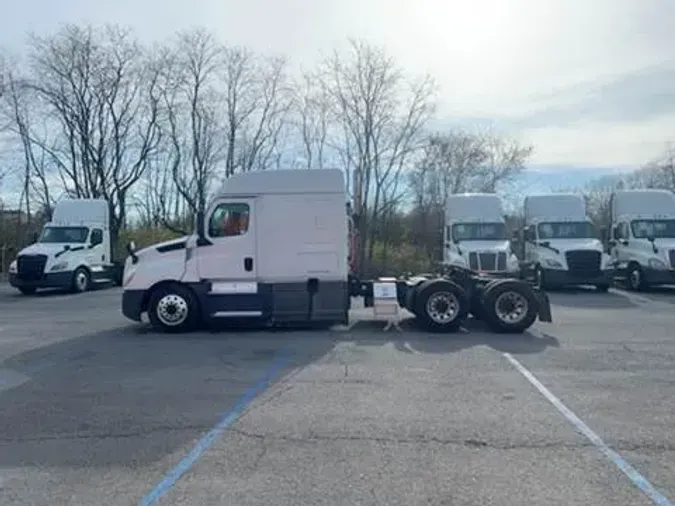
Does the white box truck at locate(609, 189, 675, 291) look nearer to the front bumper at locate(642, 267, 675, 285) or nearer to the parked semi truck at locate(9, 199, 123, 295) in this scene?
the front bumper at locate(642, 267, 675, 285)

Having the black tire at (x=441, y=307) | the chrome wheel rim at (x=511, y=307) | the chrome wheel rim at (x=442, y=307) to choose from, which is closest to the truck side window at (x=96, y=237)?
the black tire at (x=441, y=307)

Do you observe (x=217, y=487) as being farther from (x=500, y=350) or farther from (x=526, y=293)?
(x=526, y=293)

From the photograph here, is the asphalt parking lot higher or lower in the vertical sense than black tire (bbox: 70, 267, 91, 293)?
lower

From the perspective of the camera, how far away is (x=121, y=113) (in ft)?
138

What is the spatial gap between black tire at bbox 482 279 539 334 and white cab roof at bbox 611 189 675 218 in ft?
45.7

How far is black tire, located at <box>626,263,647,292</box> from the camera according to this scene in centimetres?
2433

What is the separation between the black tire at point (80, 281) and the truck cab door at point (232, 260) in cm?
1313

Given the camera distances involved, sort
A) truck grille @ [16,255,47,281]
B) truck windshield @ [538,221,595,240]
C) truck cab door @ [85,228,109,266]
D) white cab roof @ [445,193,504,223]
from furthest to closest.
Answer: truck cab door @ [85,228,109,266] → white cab roof @ [445,193,504,223] → truck windshield @ [538,221,595,240] → truck grille @ [16,255,47,281]

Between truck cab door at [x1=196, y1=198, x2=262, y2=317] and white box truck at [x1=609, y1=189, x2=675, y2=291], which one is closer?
truck cab door at [x1=196, y1=198, x2=262, y2=317]

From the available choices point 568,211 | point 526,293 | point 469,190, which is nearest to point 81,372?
point 526,293

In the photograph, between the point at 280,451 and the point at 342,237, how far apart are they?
8162mm

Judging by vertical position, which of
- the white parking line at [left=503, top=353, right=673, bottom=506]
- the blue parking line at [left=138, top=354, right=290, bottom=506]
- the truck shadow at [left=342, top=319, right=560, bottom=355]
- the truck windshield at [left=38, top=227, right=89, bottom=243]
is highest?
the truck windshield at [left=38, top=227, right=89, bottom=243]

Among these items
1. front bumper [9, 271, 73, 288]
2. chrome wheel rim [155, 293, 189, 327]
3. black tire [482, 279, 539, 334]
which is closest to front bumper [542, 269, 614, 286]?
black tire [482, 279, 539, 334]

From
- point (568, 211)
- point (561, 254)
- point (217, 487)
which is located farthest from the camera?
point (568, 211)
